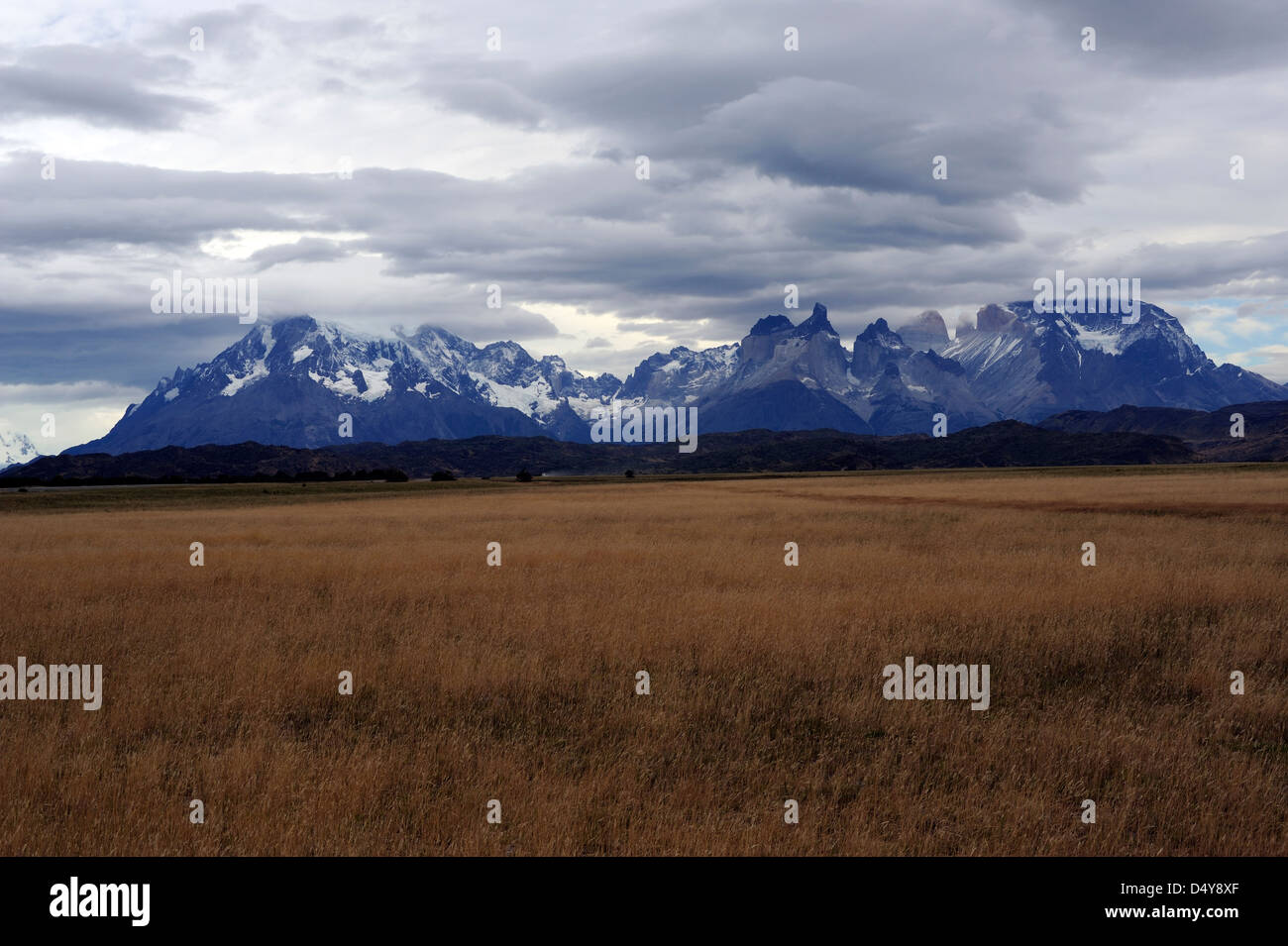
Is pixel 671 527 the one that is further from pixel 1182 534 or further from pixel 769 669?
pixel 769 669

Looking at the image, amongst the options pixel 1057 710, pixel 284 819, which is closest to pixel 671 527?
pixel 1057 710

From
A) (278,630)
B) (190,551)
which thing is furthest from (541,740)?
(190,551)

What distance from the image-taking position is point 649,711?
10.4m

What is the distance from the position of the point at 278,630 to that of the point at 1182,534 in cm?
3135

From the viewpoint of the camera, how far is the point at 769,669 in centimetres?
1231

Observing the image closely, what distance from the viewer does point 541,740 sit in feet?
31.4

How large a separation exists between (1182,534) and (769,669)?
2581 centimetres

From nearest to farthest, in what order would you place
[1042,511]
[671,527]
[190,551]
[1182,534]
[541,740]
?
[541,740] < [190,551] < [1182,534] < [671,527] < [1042,511]

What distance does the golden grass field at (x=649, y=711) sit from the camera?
7.36 meters

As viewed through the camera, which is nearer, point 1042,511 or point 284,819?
point 284,819

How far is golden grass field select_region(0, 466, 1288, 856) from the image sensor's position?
7.36 meters
